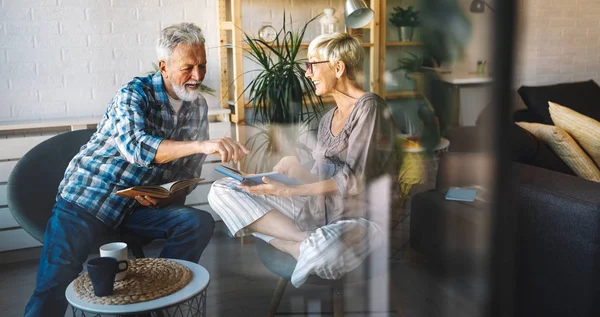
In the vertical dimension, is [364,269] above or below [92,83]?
below

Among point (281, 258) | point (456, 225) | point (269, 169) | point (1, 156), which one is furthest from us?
point (1, 156)

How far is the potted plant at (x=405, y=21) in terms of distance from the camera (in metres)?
0.30

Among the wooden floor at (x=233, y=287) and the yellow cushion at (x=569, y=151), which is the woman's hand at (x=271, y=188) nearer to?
the wooden floor at (x=233, y=287)

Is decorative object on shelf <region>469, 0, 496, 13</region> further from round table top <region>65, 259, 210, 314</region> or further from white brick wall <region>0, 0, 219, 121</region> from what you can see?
white brick wall <region>0, 0, 219, 121</region>

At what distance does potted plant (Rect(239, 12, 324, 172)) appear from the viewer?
136cm

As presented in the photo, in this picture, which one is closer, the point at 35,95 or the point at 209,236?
the point at 209,236

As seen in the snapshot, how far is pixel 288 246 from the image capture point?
115 centimetres

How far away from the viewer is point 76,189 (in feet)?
4.28

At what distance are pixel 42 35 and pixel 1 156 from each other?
389mm

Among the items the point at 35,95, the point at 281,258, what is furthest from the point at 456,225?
the point at 35,95

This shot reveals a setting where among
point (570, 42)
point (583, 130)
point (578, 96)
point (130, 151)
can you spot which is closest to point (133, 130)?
point (130, 151)

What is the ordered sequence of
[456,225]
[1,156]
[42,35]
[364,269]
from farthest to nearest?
1. [42,35]
2. [1,156]
3. [364,269]
4. [456,225]

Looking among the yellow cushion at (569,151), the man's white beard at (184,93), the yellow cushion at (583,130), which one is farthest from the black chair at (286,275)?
the yellow cushion at (583,130)

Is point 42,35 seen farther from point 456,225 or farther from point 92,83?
point 456,225
